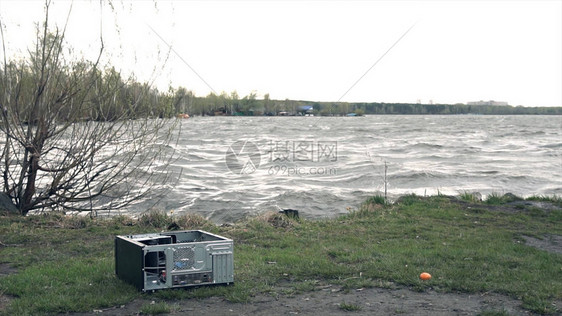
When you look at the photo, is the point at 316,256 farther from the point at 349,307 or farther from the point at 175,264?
the point at 175,264

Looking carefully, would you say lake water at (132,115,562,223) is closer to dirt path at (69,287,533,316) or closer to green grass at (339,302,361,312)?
dirt path at (69,287,533,316)

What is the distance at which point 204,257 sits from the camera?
7.67 m

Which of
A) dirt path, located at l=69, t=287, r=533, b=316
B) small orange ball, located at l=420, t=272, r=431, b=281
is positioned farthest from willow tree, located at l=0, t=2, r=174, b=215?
small orange ball, located at l=420, t=272, r=431, b=281

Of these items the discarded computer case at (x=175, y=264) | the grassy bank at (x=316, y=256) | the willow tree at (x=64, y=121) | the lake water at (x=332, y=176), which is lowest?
the lake water at (x=332, y=176)

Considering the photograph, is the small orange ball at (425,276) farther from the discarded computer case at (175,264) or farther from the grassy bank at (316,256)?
the discarded computer case at (175,264)

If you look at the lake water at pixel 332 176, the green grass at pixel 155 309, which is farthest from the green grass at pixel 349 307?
the lake water at pixel 332 176

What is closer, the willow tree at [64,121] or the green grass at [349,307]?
the green grass at [349,307]

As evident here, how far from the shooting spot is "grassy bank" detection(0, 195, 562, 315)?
24.6 feet

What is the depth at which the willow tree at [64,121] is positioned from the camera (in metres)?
12.4

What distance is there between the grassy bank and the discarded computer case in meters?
0.15

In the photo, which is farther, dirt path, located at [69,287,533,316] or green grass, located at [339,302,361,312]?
green grass, located at [339,302,361,312]

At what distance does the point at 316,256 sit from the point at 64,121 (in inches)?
264

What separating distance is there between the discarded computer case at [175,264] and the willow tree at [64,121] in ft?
19.3

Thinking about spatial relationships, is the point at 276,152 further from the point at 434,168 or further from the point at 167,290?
the point at 167,290
